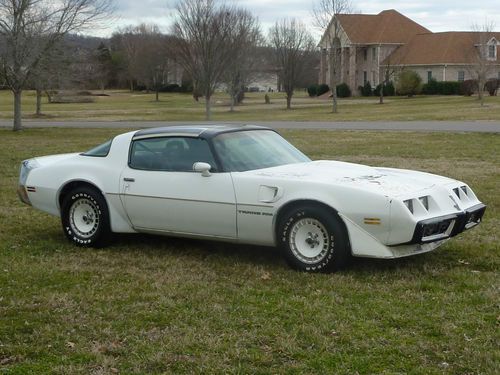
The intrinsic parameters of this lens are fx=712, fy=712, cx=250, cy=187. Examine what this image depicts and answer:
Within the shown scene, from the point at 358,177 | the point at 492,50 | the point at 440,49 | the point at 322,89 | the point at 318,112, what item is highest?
the point at 440,49

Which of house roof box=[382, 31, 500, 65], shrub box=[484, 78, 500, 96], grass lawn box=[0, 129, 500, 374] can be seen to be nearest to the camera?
grass lawn box=[0, 129, 500, 374]

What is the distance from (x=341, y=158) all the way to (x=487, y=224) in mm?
8289

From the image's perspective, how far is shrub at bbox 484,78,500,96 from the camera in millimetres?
58062

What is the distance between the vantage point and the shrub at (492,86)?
190 ft

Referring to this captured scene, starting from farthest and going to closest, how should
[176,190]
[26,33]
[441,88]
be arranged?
[441,88] → [26,33] → [176,190]

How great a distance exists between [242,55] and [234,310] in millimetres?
47219

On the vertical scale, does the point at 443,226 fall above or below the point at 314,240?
above

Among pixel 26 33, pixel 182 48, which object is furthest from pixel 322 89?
pixel 26 33

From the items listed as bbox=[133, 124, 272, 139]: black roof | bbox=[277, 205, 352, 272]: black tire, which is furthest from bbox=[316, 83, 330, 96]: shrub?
bbox=[277, 205, 352, 272]: black tire

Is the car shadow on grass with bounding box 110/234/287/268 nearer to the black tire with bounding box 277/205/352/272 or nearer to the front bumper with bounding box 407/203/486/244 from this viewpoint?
the black tire with bounding box 277/205/352/272

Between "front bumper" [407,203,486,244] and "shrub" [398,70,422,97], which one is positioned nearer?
"front bumper" [407,203,486,244]

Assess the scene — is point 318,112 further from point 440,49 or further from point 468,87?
point 440,49

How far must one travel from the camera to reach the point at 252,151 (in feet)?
22.9

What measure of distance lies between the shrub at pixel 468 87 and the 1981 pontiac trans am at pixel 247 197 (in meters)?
55.1
